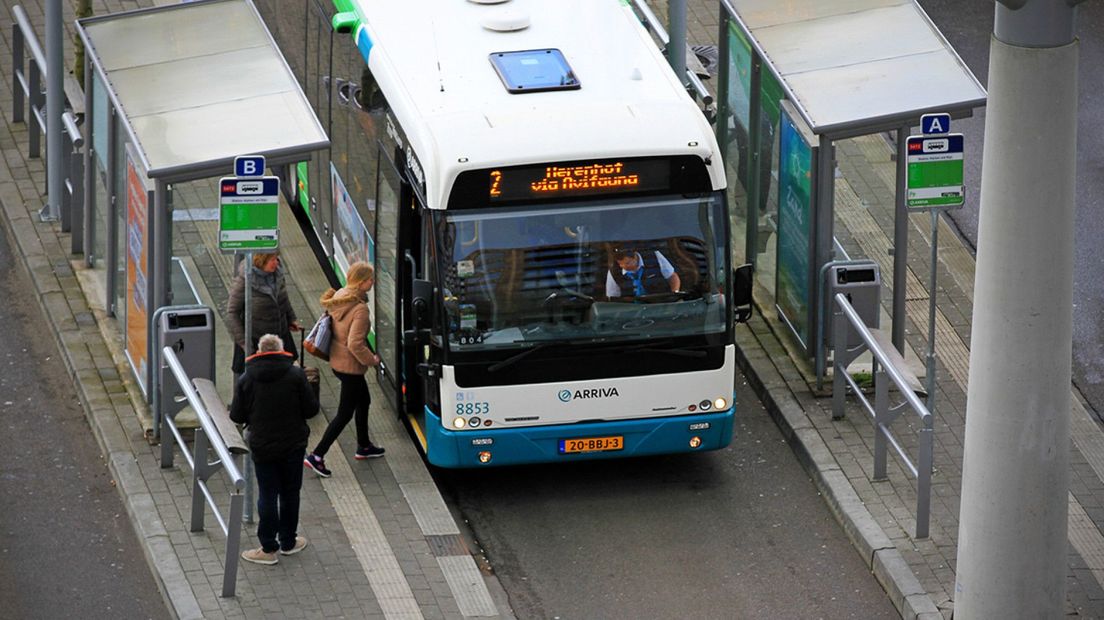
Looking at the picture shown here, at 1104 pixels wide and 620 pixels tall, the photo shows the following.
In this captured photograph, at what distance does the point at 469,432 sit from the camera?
14805mm

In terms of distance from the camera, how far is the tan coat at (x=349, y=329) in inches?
594

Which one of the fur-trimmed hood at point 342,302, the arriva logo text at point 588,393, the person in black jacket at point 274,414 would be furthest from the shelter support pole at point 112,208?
the arriva logo text at point 588,393

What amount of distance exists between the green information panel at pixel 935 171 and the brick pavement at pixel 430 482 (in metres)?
2.05

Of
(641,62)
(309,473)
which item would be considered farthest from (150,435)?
(641,62)

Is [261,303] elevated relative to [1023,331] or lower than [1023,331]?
lower

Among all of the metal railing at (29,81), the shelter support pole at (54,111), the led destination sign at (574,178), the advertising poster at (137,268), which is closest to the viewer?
the led destination sign at (574,178)

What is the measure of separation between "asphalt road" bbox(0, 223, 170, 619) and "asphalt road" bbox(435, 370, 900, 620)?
2.27 meters

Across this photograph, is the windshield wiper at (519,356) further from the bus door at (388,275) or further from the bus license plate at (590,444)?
the bus door at (388,275)

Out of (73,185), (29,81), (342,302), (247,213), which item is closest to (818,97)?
(342,302)

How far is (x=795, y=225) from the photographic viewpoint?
55.7 feet

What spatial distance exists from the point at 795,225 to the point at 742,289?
2.29m

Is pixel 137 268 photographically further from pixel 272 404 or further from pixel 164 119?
pixel 272 404

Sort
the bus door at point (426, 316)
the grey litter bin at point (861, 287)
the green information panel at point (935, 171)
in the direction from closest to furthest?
1. the green information panel at point (935, 171)
2. the bus door at point (426, 316)
3. the grey litter bin at point (861, 287)

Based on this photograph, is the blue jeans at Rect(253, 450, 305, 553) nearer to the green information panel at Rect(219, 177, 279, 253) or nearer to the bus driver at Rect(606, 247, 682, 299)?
the green information panel at Rect(219, 177, 279, 253)
